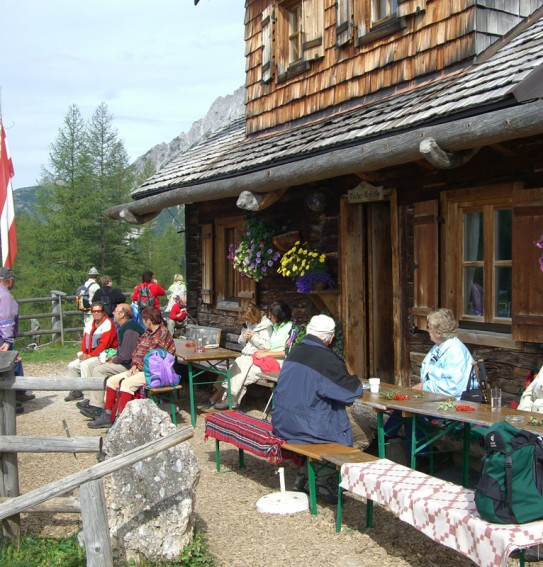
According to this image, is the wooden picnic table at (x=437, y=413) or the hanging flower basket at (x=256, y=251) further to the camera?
the hanging flower basket at (x=256, y=251)

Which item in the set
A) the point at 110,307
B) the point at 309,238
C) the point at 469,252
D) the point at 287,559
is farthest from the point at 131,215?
the point at 287,559

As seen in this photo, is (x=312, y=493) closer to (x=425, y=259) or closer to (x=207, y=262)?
(x=425, y=259)

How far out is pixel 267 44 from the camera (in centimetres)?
1016

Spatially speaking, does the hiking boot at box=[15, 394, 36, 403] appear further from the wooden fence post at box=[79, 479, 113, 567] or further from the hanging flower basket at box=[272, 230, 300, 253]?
the wooden fence post at box=[79, 479, 113, 567]

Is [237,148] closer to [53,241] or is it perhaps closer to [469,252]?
[469,252]

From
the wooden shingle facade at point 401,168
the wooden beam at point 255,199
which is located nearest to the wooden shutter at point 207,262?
the wooden shingle facade at point 401,168

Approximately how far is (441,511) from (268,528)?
1.48m

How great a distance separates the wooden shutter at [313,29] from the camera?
29.8ft

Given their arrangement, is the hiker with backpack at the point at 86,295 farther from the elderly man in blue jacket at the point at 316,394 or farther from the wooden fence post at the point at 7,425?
the elderly man in blue jacket at the point at 316,394

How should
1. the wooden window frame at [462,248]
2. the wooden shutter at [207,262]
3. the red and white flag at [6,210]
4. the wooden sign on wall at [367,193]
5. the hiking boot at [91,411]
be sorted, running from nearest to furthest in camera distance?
the wooden window frame at [462,248], the wooden sign on wall at [367,193], the hiking boot at [91,411], the red and white flag at [6,210], the wooden shutter at [207,262]

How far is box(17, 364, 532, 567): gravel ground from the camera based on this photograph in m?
4.38

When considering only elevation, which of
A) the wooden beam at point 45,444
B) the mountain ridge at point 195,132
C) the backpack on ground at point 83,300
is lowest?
the wooden beam at point 45,444

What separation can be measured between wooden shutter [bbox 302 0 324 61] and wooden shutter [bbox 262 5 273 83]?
31.1 inches

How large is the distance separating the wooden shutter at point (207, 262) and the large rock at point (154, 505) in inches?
264
